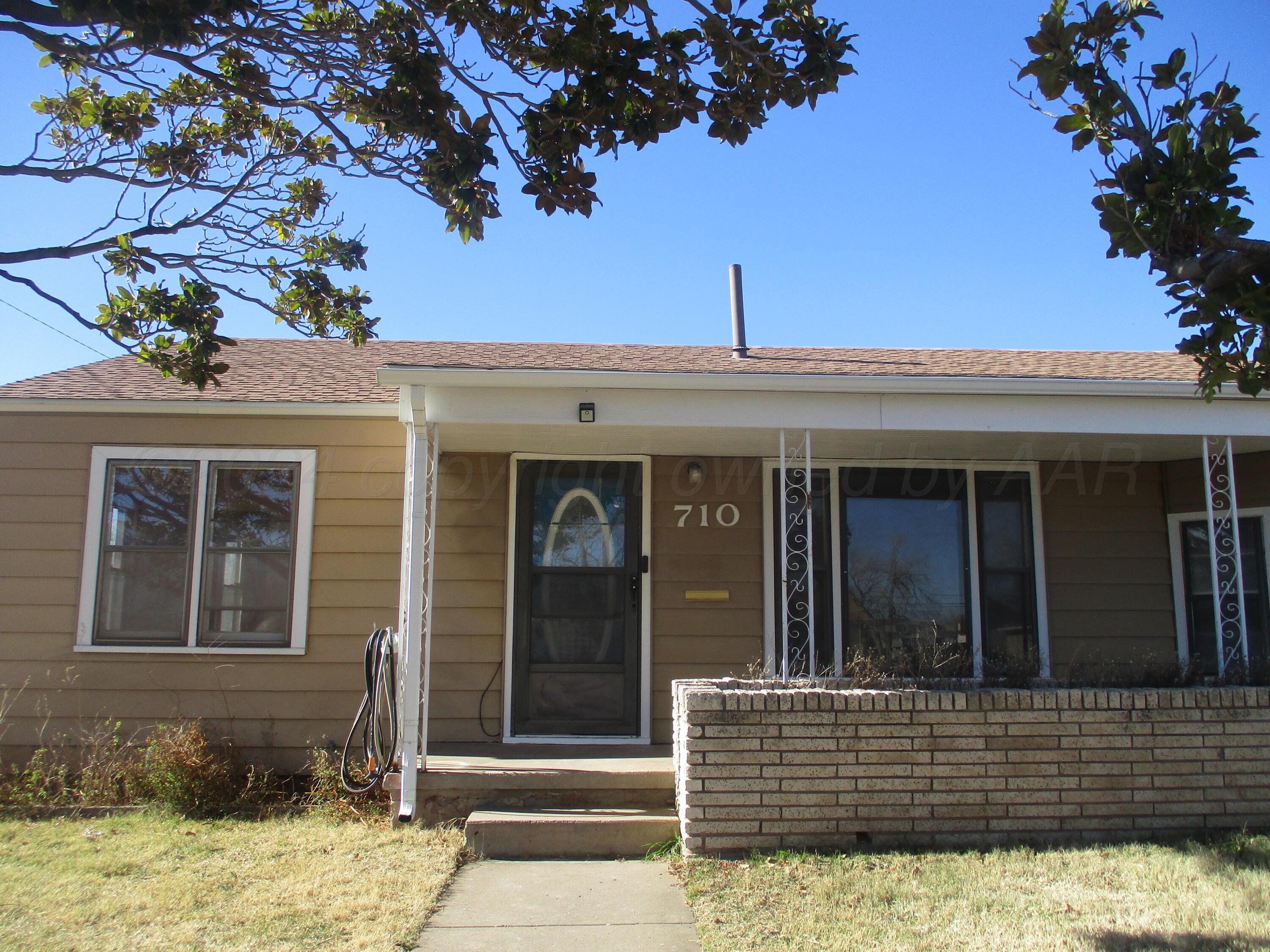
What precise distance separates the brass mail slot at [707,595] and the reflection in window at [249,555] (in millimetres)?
2787

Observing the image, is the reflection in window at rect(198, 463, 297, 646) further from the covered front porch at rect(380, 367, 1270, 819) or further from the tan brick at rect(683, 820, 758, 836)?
the tan brick at rect(683, 820, 758, 836)

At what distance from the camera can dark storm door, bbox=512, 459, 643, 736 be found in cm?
671

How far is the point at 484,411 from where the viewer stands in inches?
219

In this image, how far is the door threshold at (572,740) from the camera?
21.5 ft

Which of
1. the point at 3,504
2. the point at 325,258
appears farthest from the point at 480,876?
the point at 3,504

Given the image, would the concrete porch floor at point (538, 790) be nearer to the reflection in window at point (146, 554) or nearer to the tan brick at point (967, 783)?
the tan brick at point (967, 783)

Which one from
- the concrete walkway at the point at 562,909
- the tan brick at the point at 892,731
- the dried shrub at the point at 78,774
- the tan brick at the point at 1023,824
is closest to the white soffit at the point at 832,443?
the tan brick at the point at 892,731

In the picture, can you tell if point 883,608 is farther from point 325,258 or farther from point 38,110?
point 38,110

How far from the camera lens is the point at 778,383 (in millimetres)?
5625

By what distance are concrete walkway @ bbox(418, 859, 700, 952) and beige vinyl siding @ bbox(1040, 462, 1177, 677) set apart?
13.0 ft

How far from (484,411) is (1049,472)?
14.4ft

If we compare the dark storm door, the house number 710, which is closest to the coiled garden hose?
the dark storm door

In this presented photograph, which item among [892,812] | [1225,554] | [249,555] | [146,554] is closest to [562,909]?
[892,812]

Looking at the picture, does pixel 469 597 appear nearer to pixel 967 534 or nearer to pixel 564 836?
pixel 564 836
